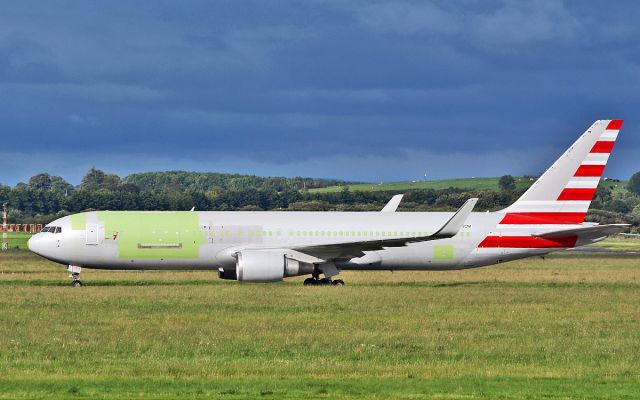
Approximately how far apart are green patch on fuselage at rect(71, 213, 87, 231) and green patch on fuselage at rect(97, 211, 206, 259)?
29.9 inches

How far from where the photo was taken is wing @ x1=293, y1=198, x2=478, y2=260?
5003cm

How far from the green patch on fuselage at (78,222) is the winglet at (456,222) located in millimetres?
15902

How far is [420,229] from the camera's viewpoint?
5434 cm

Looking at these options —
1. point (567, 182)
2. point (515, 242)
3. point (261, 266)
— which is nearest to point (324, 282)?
point (261, 266)

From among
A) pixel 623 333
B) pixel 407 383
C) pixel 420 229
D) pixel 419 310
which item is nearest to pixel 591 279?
pixel 420 229

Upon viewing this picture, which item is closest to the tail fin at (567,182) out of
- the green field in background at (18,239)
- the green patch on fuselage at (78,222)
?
the green patch on fuselage at (78,222)

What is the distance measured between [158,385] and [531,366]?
841 centimetres

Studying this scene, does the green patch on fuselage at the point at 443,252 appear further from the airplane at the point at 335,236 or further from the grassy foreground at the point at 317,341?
the grassy foreground at the point at 317,341

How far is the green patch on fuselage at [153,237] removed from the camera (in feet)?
169

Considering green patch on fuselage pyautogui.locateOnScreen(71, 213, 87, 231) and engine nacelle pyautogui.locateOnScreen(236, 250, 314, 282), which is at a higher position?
green patch on fuselage pyautogui.locateOnScreen(71, 213, 87, 231)

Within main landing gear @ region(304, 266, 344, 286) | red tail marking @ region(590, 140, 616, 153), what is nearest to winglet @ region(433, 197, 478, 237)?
main landing gear @ region(304, 266, 344, 286)

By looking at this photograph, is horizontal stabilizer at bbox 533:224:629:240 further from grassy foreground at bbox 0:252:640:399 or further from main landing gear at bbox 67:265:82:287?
main landing gear at bbox 67:265:82:287

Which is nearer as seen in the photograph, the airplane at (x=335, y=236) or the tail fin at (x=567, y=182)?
the airplane at (x=335, y=236)

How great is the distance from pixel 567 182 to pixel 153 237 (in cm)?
2011
